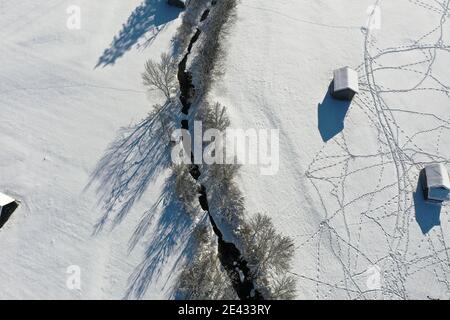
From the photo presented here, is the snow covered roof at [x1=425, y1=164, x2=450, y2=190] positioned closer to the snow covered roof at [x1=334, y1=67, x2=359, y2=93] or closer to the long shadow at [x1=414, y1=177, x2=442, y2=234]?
the long shadow at [x1=414, y1=177, x2=442, y2=234]

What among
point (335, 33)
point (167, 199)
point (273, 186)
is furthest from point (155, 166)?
point (335, 33)

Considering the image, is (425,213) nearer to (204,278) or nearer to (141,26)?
(204,278)

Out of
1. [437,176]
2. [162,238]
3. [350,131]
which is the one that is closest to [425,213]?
[437,176]

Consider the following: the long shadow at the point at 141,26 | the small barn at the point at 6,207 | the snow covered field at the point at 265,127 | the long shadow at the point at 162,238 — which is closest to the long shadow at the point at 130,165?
the snow covered field at the point at 265,127

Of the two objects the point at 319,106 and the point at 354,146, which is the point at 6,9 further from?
the point at 354,146
